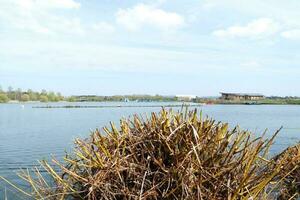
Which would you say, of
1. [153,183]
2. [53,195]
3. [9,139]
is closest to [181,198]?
[153,183]

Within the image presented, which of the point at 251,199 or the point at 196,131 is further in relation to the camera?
the point at 196,131

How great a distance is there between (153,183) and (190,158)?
30.8 inches

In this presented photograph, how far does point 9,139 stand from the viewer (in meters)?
50.1

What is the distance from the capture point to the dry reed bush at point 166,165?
6688 millimetres

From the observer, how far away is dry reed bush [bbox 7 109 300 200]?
6.69 meters

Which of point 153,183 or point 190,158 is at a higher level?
point 190,158

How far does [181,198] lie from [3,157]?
32.7 m

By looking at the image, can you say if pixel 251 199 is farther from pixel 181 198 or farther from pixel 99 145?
pixel 99 145

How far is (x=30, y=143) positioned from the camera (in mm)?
45344

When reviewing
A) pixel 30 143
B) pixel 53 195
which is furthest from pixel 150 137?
pixel 30 143

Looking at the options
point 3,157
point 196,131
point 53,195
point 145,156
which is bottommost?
point 3,157

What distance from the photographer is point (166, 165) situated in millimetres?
7055

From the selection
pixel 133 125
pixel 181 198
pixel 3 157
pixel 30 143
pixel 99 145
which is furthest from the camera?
pixel 30 143

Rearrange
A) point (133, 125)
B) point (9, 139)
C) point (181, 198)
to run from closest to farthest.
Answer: point (181, 198), point (133, 125), point (9, 139)
